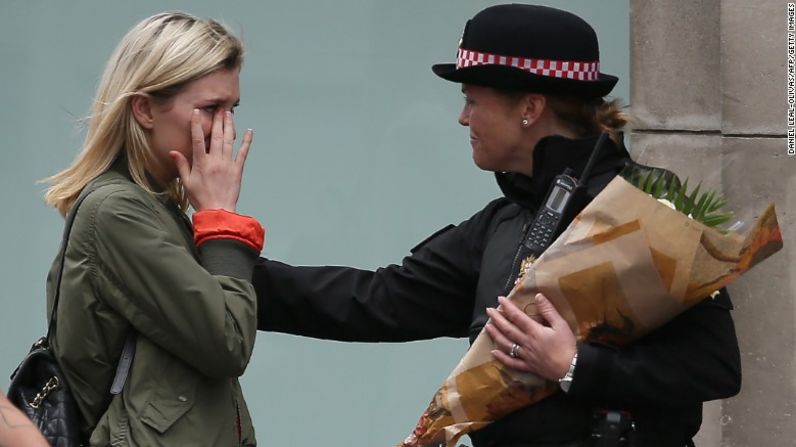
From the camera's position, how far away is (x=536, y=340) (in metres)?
3.64

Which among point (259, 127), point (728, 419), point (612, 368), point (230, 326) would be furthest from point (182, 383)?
point (728, 419)

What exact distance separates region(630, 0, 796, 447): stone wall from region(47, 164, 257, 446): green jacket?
2.69m

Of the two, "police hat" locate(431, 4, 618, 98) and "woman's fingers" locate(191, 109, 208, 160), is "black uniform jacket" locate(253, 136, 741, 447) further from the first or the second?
"woman's fingers" locate(191, 109, 208, 160)

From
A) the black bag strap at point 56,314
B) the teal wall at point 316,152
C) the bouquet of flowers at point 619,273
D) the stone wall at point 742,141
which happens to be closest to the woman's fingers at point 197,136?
A: the black bag strap at point 56,314

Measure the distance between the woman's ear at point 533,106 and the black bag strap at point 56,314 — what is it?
1.18 metres

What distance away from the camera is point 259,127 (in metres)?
5.77

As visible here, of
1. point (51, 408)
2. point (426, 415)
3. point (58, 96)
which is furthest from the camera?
point (58, 96)

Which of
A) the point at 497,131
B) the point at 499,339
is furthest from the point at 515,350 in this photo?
the point at 497,131

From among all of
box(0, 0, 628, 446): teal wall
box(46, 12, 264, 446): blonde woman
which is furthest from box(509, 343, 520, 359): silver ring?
box(0, 0, 628, 446): teal wall

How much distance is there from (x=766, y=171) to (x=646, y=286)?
2.37 m

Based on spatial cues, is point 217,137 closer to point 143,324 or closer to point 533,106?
point 143,324

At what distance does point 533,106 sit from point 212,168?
36.0 inches

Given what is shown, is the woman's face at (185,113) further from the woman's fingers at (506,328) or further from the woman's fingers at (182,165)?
the woman's fingers at (506,328)

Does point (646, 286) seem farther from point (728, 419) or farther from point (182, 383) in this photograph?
point (728, 419)
